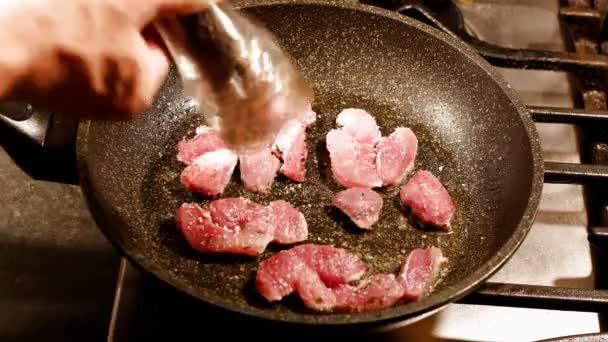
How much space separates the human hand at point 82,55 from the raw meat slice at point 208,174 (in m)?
0.35

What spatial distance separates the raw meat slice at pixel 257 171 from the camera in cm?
116

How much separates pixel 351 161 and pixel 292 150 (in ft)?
0.36

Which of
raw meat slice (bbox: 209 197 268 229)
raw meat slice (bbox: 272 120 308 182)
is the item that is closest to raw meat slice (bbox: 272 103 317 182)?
raw meat slice (bbox: 272 120 308 182)

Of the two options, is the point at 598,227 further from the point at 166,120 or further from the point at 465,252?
the point at 166,120

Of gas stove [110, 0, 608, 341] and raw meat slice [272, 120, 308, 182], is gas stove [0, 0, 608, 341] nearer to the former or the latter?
gas stove [110, 0, 608, 341]

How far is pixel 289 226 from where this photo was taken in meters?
1.07

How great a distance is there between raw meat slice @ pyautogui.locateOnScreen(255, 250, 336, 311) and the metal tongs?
20 cm

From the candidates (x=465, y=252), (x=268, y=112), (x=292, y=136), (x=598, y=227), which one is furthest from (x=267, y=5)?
(x=598, y=227)

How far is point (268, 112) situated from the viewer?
0.96 meters

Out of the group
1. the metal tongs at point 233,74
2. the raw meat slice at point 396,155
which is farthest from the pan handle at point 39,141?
the raw meat slice at point 396,155

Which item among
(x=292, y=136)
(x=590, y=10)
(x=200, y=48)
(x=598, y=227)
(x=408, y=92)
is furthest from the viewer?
(x=590, y=10)

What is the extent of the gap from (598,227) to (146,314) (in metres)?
0.76

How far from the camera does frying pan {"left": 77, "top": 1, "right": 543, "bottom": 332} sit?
3.27 ft

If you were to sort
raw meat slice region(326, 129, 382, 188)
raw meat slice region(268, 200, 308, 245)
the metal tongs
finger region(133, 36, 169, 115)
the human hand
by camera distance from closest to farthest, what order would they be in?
the human hand < finger region(133, 36, 169, 115) < the metal tongs < raw meat slice region(268, 200, 308, 245) < raw meat slice region(326, 129, 382, 188)
